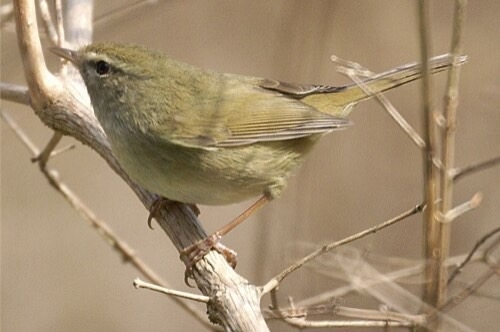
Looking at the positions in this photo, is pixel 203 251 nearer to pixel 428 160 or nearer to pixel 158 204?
pixel 158 204

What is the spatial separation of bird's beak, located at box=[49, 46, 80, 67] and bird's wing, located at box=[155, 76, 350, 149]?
0.46 meters

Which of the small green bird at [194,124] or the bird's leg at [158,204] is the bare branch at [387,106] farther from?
the bird's leg at [158,204]

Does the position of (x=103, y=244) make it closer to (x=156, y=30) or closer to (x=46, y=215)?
(x=46, y=215)

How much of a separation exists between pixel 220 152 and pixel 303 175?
0.72 meters

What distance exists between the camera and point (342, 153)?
6.68 metres

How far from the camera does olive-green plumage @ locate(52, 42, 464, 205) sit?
3.41 m

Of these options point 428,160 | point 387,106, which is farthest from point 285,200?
point 428,160

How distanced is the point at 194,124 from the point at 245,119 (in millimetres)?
290

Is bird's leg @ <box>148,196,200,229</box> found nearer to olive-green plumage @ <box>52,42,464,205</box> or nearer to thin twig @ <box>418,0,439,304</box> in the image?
olive-green plumage @ <box>52,42,464,205</box>

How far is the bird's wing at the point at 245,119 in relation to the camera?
3514mm

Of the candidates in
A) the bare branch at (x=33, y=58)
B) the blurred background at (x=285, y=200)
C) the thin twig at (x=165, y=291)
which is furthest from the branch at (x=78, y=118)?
the blurred background at (x=285, y=200)

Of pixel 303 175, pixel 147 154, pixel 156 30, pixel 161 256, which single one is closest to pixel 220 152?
pixel 147 154

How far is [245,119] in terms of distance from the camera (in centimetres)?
373

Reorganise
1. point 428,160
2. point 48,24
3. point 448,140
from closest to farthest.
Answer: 1. point 428,160
2. point 448,140
3. point 48,24
